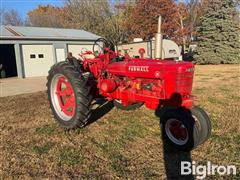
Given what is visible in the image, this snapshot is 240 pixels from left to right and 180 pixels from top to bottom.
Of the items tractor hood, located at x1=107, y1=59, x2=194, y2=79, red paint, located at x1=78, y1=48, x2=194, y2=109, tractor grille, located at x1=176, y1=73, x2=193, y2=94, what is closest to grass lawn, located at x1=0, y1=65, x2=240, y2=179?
red paint, located at x1=78, y1=48, x2=194, y2=109

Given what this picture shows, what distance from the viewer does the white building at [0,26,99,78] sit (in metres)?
19.0

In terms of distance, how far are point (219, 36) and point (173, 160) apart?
22.4 meters

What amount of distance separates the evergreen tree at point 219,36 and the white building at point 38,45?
963 centimetres

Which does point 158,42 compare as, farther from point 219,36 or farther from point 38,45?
point 219,36

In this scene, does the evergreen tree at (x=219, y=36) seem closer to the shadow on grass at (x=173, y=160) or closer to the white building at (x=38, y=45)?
the white building at (x=38, y=45)

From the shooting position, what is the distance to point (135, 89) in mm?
5062

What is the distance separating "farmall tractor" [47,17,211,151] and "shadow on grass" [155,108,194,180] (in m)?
0.09

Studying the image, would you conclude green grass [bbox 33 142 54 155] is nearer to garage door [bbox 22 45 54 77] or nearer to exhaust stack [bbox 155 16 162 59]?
exhaust stack [bbox 155 16 162 59]

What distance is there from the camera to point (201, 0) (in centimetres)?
3359

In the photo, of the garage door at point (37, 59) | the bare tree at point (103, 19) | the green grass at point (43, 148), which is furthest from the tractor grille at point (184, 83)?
the bare tree at point (103, 19)

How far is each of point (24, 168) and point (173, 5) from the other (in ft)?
92.7

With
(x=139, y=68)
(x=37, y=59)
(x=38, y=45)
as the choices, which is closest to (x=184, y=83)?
(x=139, y=68)

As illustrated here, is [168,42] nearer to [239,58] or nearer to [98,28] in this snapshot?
[239,58]

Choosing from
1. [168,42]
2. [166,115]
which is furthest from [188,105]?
[168,42]
